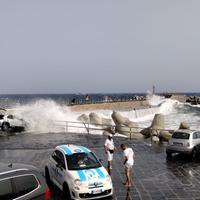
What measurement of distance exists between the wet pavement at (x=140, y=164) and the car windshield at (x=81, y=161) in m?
1.08

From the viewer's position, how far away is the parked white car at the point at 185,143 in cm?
1777

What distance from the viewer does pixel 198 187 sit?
502 inches

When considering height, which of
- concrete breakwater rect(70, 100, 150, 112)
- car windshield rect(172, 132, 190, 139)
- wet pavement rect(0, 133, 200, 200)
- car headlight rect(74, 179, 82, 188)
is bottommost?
concrete breakwater rect(70, 100, 150, 112)

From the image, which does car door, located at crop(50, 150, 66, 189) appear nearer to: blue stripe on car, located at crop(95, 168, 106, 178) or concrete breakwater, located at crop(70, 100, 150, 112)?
blue stripe on car, located at crop(95, 168, 106, 178)

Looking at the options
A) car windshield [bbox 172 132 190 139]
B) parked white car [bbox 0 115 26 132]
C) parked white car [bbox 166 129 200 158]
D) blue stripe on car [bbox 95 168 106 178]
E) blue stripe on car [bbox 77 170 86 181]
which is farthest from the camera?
parked white car [bbox 0 115 26 132]

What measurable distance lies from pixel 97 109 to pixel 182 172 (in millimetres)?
54492

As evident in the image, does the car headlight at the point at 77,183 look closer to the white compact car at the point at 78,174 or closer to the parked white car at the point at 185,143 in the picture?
the white compact car at the point at 78,174

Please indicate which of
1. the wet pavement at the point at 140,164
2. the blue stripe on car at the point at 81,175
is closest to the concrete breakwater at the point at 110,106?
the wet pavement at the point at 140,164

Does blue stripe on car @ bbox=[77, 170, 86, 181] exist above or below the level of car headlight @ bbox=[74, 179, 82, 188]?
above

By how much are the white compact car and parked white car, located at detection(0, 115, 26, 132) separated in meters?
18.5

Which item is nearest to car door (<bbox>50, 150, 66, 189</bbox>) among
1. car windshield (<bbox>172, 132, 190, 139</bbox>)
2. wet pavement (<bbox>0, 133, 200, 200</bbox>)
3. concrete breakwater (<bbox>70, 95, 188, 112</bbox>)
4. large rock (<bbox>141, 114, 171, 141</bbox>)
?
wet pavement (<bbox>0, 133, 200, 200</bbox>)

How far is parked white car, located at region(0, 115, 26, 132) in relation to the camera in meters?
30.2

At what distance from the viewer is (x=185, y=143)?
1786 cm

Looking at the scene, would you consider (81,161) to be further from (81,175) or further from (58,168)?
(81,175)
